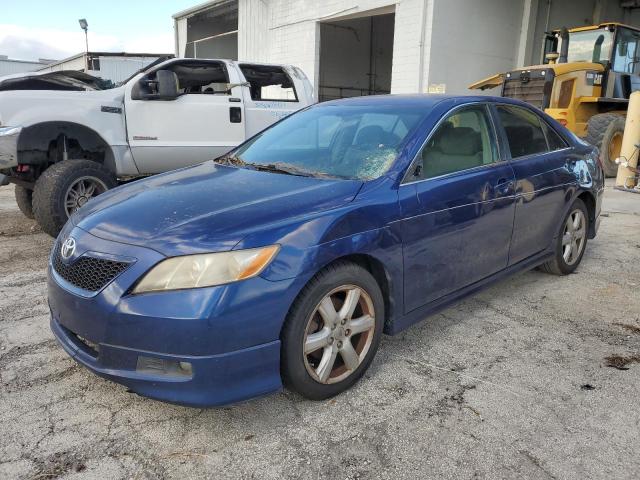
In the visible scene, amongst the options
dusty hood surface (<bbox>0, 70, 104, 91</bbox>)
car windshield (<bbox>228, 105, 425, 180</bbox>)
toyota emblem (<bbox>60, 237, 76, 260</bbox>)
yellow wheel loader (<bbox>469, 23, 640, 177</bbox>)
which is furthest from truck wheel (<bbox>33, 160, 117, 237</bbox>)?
yellow wheel loader (<bbox>469, 23, 640, 177</bbox>)

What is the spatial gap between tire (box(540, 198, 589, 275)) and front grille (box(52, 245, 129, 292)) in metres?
3.49

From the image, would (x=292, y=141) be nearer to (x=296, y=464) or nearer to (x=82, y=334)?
(x=82, y=334)

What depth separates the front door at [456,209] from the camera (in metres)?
2.98

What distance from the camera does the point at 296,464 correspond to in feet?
7.34

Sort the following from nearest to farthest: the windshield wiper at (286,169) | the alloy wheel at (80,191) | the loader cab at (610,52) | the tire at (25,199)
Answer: the windshield wiper at (286,169) < the alloy wheel at (80,191) < the tire at (25,199) < the loader cab at (610,52)

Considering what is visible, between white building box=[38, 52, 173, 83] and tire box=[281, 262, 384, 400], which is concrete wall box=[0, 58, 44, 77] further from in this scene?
tire box=[281, 262, 384, 400]

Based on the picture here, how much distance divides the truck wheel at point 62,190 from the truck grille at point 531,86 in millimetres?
8573

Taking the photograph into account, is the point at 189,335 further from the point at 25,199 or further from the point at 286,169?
the point at 25,199

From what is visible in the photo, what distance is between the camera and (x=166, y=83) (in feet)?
20.0

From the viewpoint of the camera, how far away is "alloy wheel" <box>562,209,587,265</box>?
4.54m

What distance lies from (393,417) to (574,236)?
2.92 m

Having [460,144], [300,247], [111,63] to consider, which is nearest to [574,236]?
[460,144]

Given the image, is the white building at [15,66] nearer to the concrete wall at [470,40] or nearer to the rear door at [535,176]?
the concrete wall at [470,40]

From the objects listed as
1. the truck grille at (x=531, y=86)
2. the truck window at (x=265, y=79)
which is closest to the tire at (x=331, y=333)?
the truck window at (x=265, y=79)
